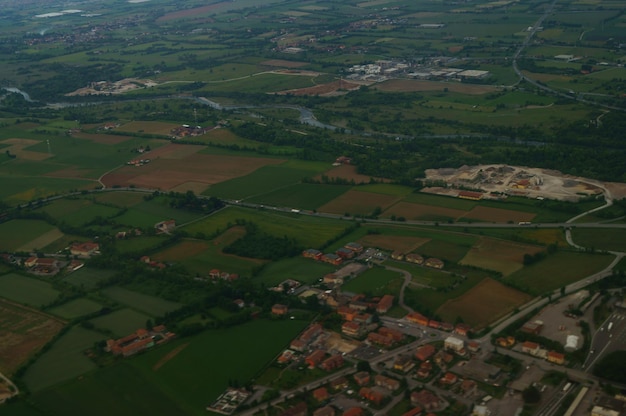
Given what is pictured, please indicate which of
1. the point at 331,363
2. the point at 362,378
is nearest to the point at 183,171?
the point at 331,363

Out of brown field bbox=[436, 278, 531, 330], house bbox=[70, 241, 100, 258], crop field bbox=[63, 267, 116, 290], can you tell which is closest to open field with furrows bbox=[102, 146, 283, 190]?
house bbox=[70, 241, 100, 258]

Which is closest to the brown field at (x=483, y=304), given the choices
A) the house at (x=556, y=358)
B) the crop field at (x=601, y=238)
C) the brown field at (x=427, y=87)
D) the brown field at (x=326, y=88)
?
the house at (x=556, y=358)

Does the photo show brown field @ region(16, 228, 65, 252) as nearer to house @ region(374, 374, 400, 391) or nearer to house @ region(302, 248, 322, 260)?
house @ region(302, 248, 322, 260)

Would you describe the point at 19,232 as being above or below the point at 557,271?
above

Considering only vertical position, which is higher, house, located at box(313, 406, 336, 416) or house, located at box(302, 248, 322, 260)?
house, located at box(313, 406, 336, 416)

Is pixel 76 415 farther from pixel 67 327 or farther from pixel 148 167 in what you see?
pixel 148 167

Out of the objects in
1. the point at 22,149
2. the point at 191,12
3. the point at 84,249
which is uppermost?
the point at 191,12

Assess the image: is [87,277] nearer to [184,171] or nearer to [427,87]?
[184,171]
